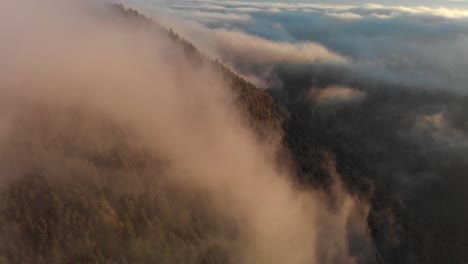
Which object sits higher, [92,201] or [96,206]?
[92,201]

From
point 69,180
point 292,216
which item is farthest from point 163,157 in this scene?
point 292,216

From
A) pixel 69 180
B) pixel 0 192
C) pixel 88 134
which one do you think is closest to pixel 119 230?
pixel 69 180

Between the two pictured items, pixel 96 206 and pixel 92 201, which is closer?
pixel 96 206

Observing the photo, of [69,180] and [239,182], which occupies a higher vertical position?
[69,180]

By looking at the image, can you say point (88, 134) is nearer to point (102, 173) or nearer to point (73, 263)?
point (102, 173)

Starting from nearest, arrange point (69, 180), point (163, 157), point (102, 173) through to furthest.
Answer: point (69, 180)
point (102, 173)
point (163, 157)

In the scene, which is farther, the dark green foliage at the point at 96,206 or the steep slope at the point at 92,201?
the steep slope at the point at 92,201

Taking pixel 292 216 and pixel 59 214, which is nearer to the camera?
pixel 59 214

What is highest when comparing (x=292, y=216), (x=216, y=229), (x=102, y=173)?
(x=102, y=173)

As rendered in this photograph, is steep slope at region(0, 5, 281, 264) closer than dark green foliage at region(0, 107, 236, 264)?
No

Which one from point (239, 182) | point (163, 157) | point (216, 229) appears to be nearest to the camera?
point (216, 229)
